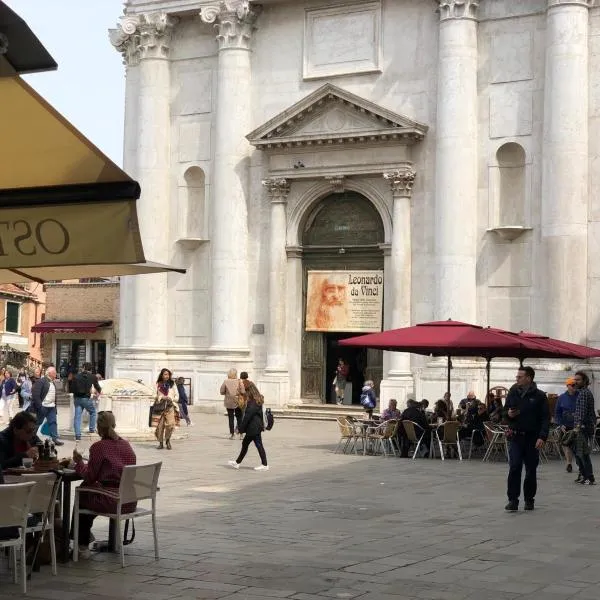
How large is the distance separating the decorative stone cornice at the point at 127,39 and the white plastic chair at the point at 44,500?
30165 mm

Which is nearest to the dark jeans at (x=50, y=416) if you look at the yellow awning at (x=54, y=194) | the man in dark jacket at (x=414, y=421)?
the man in dark jacket at (x=414, y=421)

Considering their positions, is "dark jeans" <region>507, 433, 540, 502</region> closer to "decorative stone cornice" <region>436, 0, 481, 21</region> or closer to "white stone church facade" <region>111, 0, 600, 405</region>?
"white stone church facade" <region>111, 0, 600, 405</region>

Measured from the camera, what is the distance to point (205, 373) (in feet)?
124

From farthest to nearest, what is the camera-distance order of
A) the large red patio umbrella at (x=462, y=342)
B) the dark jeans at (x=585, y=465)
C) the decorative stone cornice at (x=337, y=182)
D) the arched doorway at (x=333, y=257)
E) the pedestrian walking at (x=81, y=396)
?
1. the arched doorway at (x=333, y=257)
2. the decorative stone cornice at (x=337, y=182)
3. the pedestrian walking at (x=81, y=396)
4. the large red patio umbrella at (x=462, y=342)
5. the dark jeans at (x=585, y=465)

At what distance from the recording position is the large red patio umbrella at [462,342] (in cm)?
2305

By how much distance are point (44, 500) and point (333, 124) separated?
2663 centimetres

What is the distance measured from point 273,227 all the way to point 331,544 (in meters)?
24.9

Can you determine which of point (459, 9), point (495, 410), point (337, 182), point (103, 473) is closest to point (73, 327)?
point (337, 182)

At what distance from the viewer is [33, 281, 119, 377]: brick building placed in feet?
195

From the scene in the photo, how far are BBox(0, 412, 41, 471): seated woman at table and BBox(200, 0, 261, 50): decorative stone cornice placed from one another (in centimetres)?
2691

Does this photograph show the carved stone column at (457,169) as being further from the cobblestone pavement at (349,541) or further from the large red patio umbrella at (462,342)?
the cobblestone pavement at (349,541)

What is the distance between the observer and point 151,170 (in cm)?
3900

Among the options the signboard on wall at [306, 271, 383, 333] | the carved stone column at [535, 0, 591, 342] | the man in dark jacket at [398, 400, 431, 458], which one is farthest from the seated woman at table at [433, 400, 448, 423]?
the signboard on wall at [306, 271, 383, 333]

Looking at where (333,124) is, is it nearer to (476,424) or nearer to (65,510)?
(476,424)
